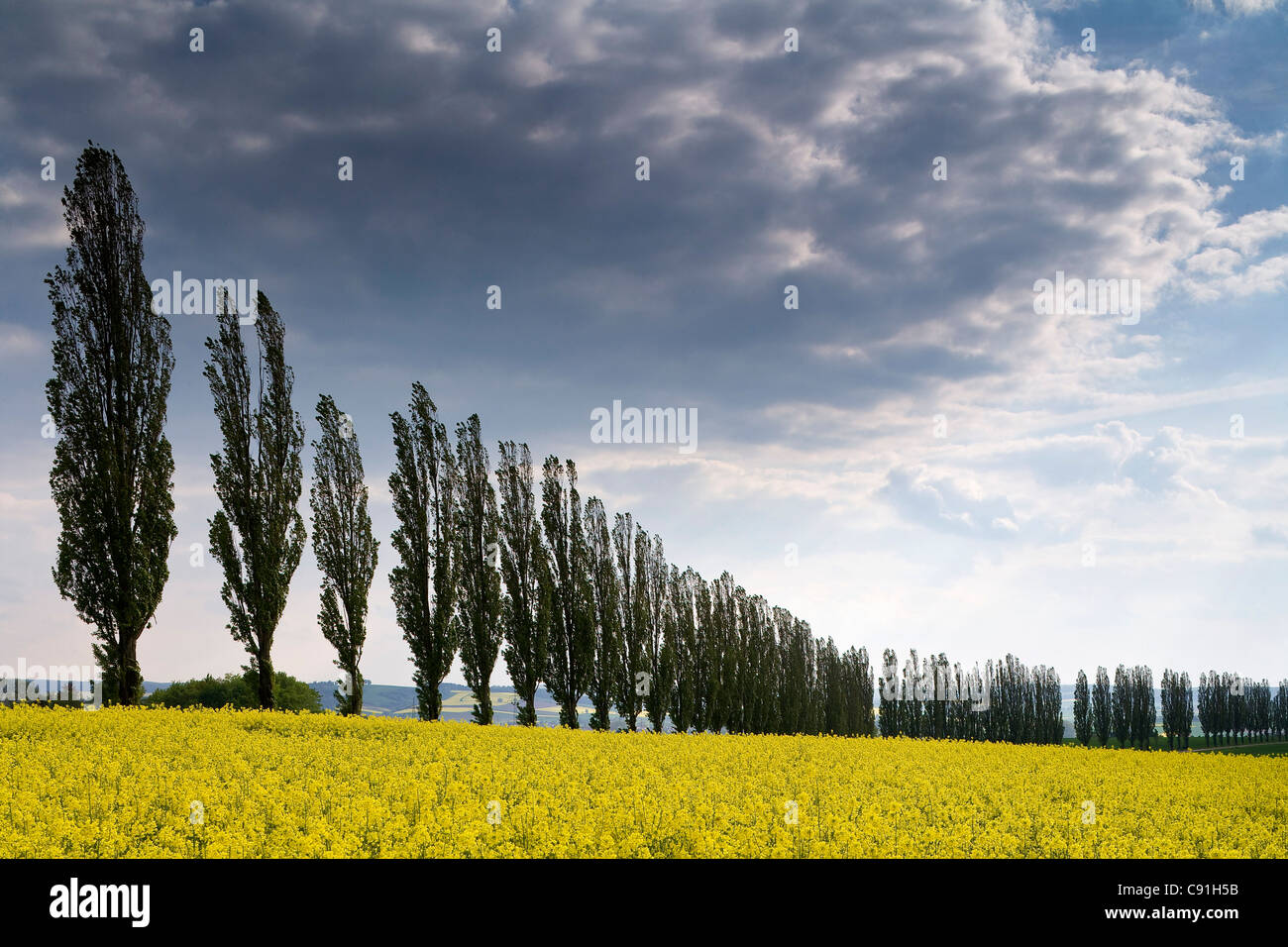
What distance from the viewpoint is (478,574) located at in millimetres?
35375

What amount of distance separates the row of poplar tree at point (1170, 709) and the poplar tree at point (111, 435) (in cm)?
11327

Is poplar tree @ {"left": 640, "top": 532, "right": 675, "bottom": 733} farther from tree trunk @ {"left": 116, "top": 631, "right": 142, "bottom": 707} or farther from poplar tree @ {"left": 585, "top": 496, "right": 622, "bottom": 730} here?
tree trunk @ {"left": 116, "top": 631, "right": 142, "bottom": 707}

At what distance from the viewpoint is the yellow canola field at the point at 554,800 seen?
26.8 feet

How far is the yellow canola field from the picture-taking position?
8.18 meters

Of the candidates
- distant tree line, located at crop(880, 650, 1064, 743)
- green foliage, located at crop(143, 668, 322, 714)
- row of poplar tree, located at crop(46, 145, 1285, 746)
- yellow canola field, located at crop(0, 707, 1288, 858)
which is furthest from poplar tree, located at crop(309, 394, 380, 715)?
distant tree line, located at crop(880, 650, 1064, 743)

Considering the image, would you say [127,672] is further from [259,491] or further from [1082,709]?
[1082,709]

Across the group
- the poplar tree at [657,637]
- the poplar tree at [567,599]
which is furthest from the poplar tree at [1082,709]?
the poplar tree at [567,599]

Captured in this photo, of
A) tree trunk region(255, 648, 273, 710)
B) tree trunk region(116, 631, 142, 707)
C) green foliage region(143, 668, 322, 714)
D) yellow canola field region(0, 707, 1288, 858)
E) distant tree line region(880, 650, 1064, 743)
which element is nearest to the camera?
yellow canola field region(0, 707, 1288, 858)

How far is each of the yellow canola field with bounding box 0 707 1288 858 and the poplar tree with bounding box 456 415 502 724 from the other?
16.7m

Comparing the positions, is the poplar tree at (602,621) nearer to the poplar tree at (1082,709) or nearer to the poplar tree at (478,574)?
the poplar tree at (478,574)
